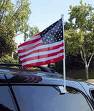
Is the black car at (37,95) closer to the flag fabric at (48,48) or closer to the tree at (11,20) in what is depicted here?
the flag fabric at (48,48)

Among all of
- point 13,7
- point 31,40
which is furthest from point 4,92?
point 13,7

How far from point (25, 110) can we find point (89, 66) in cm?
5592

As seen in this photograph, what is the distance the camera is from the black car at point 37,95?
2.95 meters

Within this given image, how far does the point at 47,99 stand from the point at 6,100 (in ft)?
1.54

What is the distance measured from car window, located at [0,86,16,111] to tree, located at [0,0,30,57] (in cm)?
3555

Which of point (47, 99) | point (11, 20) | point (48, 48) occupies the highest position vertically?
point (11, 20)

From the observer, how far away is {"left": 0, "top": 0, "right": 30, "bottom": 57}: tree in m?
38.7

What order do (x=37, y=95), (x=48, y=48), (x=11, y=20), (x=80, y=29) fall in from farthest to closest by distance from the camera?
(x=80, y=29) → (x=11, y=20) → (x=48, y=48) → (x=37, y=95)

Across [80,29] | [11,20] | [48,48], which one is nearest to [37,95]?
[48,48]

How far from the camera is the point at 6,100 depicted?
2914mm

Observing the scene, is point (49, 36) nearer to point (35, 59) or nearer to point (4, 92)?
point (35, 59)

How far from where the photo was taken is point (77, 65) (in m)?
60.6

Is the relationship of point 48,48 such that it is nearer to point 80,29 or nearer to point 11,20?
point 11,20

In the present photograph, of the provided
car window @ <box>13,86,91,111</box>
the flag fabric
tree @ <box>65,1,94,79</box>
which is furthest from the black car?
tree @ <box>65,1,94,79</box>
